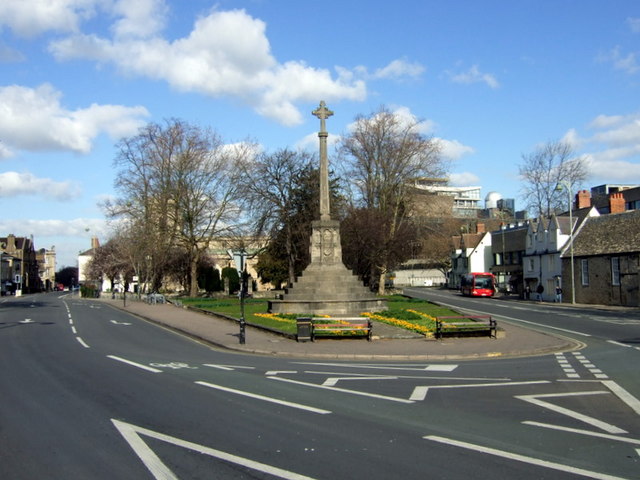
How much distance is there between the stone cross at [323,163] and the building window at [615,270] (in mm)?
26044

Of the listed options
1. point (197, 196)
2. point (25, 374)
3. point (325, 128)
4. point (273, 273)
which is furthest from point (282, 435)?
point (273, 273)

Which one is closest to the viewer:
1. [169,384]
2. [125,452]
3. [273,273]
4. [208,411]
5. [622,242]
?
[125,452]

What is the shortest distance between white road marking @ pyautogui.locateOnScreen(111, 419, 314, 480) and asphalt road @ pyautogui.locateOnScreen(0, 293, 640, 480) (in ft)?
0.09

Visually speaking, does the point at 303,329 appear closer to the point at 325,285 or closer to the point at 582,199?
the point at 325,285

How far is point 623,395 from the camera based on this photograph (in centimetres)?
1112

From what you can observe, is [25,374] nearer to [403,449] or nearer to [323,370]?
[323,370]

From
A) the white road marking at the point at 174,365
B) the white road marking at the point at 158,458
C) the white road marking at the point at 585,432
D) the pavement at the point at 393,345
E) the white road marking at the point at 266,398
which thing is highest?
the white road marking at the point at 158,458

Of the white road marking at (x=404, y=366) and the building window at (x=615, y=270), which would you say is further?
the building window at (x=615, y=270)

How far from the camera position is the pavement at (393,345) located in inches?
717

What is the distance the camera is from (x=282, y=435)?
26.2 feet

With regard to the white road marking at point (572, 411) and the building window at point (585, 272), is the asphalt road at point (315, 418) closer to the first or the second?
the white road marking at point (572, 411)

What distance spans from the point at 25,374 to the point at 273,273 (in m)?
59.0

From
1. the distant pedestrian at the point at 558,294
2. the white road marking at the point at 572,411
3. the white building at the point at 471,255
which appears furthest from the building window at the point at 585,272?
the white road marking at the point at 572,411

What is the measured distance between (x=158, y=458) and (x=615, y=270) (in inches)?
1834
